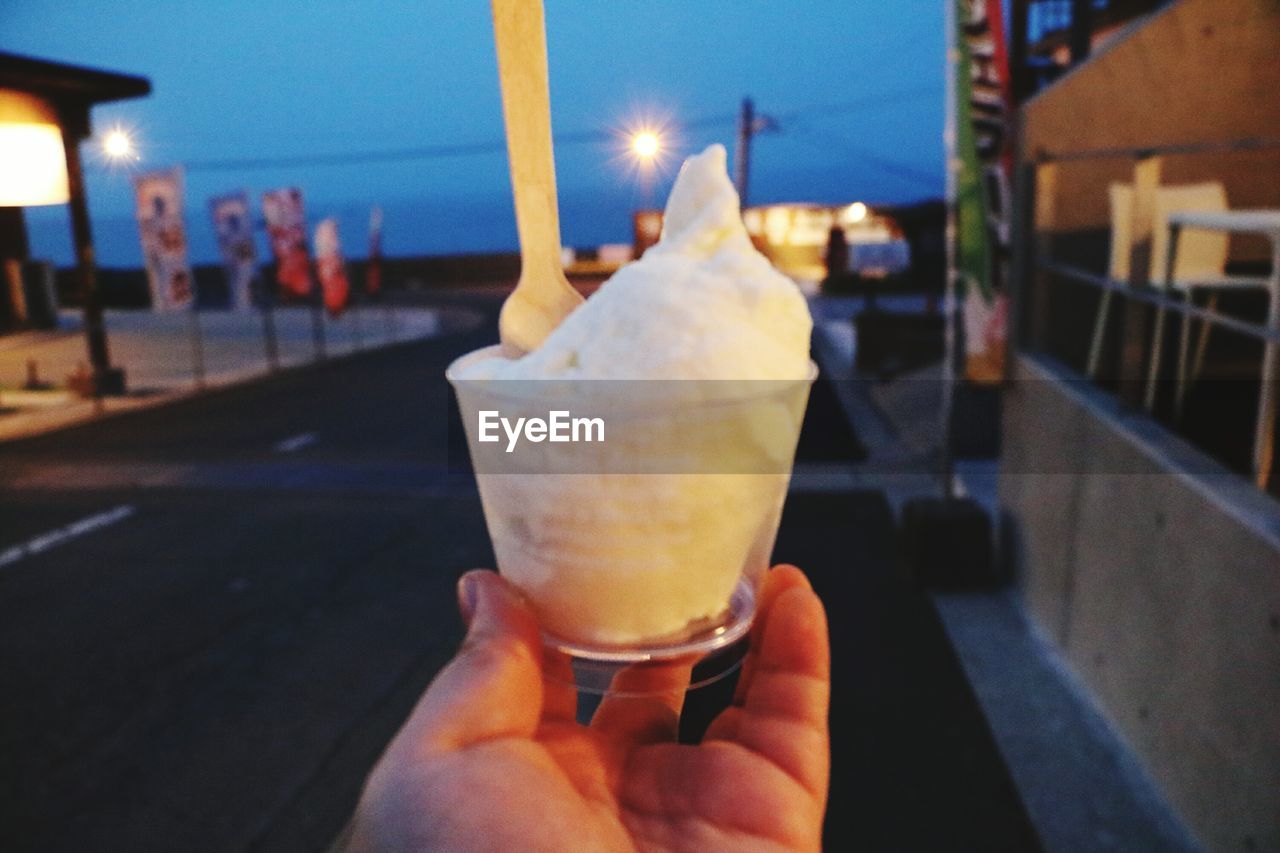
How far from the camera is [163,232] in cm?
1250

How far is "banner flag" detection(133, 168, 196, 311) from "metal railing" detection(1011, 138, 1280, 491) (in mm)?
11238

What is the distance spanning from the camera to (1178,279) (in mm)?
4402

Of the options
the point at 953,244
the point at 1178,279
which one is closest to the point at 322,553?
the point at 953,244

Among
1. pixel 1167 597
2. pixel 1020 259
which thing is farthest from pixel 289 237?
pixel 1167 597

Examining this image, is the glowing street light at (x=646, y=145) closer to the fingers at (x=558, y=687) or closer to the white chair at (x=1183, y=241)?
the white chair at (x=1183, y=241)

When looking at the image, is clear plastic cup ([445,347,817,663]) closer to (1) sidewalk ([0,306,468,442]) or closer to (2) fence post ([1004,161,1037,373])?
(2) fence post ([1004,161,1037,373])

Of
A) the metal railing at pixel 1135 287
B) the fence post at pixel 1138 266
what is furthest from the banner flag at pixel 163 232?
→ the fence post at pixel 1138 266

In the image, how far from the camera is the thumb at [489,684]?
1243 mm

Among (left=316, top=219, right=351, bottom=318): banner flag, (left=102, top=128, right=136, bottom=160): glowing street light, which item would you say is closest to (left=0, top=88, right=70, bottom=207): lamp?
(left=102, top=128, right=136, bottom=160): glowing street light

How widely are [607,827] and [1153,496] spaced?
2706mm

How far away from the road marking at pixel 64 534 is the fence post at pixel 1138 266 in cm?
647

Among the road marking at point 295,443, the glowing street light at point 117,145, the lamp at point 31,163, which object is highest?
the glowing street light at point 117,145

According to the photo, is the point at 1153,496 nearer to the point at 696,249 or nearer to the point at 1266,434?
the point at 1266,434

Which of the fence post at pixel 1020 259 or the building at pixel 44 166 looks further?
the fence post at pixel 1020 259
